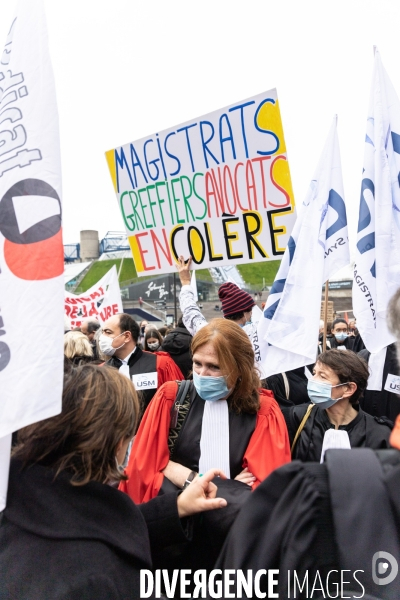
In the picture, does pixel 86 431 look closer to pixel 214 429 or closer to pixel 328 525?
pixel 328 525

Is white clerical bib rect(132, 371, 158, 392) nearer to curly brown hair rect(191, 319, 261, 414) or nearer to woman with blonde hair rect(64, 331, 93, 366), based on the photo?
woman with blonde hair rect(64, 331, 93, 366)

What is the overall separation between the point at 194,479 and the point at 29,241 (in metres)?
1.07

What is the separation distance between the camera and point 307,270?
399 centimetres

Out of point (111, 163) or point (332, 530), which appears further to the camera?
point (111, 163)

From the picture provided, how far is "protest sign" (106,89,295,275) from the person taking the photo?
4184 millimetres

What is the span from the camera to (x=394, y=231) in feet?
12.1

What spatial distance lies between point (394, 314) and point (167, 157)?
12.3 feet

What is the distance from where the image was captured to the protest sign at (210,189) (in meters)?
4.18

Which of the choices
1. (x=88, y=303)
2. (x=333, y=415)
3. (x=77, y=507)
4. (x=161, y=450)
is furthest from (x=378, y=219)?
(x=88, y=303)

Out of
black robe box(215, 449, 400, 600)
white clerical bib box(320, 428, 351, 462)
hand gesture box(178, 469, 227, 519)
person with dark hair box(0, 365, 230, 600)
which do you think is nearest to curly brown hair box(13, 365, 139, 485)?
person with dark hair box(0, 365, 230, 600)

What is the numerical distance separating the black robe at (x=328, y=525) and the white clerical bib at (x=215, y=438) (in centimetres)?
133

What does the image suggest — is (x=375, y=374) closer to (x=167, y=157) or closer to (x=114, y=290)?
(x=167, y=157)

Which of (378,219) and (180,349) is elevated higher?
(378,219)

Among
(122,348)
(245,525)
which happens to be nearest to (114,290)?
(122,348)
